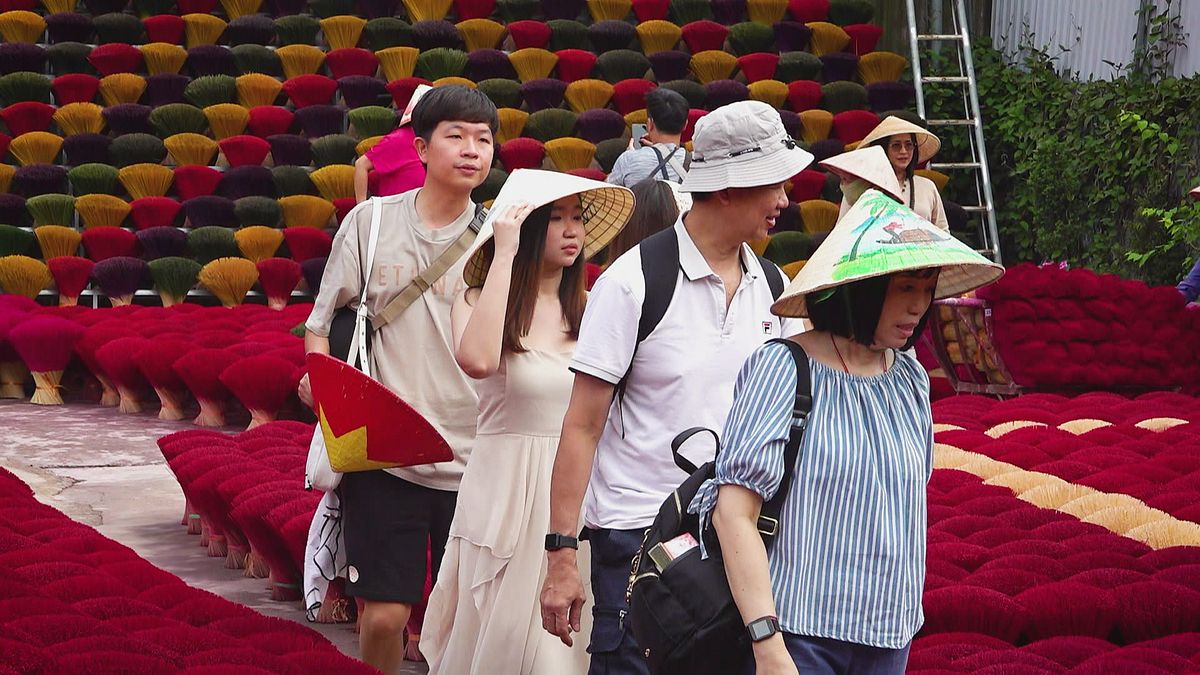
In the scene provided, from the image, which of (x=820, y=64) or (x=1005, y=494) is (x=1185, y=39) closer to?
(x=820, y=64)

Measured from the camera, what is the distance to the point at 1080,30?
939 cm

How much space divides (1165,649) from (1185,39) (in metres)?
6.72

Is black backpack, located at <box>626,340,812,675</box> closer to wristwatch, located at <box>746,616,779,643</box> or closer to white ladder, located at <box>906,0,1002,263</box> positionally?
wristwatch, located at <box>746,616,779,643</box>

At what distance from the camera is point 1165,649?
101 inches

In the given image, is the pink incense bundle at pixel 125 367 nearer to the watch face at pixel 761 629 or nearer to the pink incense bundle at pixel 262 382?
the pink incense bundle at pixel 262 382

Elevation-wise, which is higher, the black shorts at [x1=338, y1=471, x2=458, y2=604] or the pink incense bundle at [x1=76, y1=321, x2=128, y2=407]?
the black shorts at [x1=338, y1=471, x2=458, y2=604]

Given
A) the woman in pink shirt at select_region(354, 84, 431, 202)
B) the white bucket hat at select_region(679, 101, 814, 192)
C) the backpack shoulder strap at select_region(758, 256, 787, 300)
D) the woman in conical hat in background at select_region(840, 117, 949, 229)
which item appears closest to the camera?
the white bucket hat at select_region(679, 101, 814, 192)

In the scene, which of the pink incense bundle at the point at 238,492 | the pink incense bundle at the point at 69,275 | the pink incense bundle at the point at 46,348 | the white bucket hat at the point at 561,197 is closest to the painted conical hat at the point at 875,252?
the white bucket hat at the point at 561,197

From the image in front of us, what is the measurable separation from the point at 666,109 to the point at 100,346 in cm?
343

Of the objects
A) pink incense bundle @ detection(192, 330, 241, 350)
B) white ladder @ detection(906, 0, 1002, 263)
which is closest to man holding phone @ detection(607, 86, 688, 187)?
pink incense bundle @ detection(192, 330, 241, 350)

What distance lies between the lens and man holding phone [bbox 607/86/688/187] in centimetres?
474

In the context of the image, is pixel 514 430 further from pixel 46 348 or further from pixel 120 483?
pixel 46 348

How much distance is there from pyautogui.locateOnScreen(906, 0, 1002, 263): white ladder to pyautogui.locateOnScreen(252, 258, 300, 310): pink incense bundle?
3.96 metres

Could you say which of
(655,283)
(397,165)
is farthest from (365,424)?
(397,165)
